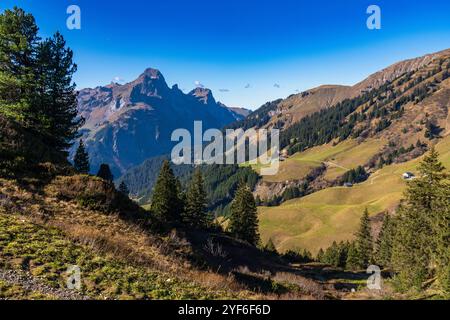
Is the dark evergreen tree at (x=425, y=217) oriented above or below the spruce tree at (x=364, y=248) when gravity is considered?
above

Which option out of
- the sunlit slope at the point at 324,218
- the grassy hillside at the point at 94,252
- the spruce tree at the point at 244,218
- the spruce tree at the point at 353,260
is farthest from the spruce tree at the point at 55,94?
the sunlit slope at the point at 324,218

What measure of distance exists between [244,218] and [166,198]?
1884 cm

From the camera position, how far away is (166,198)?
2384 inches

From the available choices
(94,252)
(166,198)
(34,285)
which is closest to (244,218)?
A: (166,198)

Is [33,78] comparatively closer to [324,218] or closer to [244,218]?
[244,218]

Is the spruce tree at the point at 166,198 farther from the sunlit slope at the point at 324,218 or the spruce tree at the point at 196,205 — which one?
the sunlit slope at the point at 324,218

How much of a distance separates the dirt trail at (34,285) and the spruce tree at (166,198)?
1907 inches

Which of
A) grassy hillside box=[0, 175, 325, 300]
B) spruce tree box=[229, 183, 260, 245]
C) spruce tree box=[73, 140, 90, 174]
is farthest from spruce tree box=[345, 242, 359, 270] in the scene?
spruce tree box=[73, 140, 90, 174]

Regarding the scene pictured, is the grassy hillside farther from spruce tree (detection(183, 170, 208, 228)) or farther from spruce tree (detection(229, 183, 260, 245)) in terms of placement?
spruce tree (detection(229, 183, 260, 245))

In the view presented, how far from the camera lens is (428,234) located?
4409cm

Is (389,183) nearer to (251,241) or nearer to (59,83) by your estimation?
(251,241)

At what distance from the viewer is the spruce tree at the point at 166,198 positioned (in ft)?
196

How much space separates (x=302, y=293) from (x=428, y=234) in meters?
35.5
